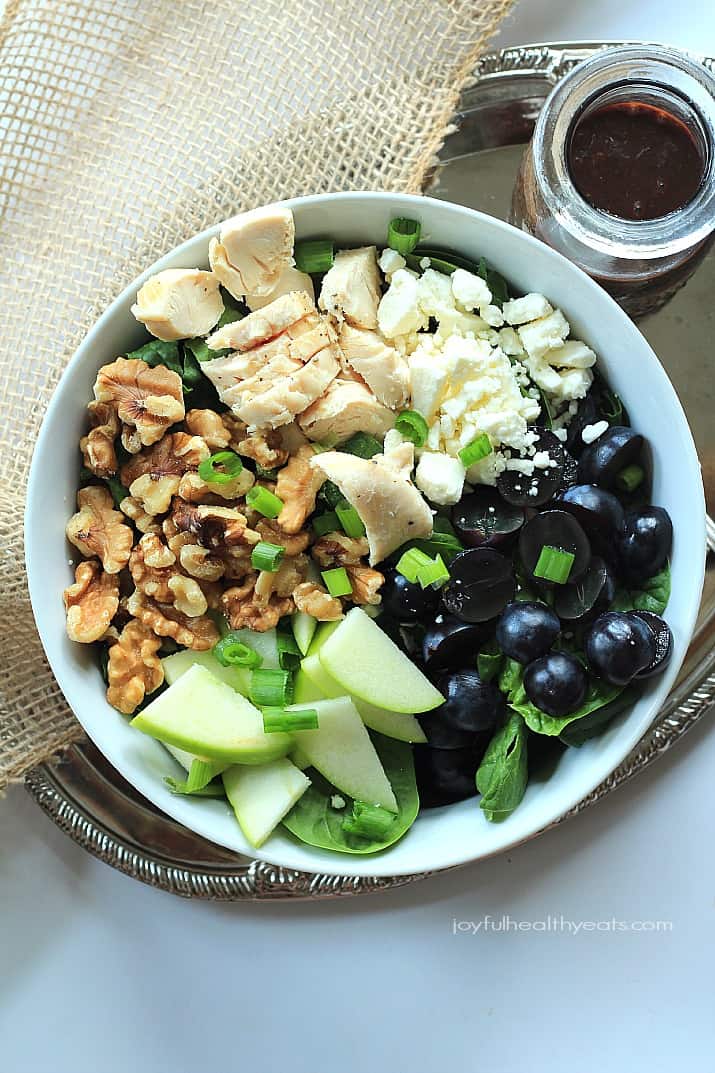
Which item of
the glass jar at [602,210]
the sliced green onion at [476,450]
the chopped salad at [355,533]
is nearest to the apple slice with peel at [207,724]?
the chopped salad at [355,533]

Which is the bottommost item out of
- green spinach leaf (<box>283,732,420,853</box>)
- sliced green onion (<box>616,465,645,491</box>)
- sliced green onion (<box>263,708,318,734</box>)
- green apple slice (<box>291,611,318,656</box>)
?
green spinach leaf (<box>283,732,420,853</box>)

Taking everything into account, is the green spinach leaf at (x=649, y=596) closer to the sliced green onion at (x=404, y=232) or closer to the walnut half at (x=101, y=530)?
the sliced green onion at (x=404, y=232)

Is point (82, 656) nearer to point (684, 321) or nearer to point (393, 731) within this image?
point (393, 731)

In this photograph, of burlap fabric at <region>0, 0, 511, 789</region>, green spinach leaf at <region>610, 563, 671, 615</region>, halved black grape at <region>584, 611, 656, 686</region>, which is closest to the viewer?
halved black grape at <region>584, 611, 656, 686</region>

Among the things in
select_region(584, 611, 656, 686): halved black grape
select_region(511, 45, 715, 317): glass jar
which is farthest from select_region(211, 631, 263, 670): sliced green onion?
select_region(511, 45, 715, 317): glass jar

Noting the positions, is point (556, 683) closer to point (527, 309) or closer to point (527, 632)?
point (527, 632)

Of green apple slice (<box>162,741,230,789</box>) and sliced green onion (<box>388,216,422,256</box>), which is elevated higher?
sliced green onion (<box>388,216,422,256</box>)

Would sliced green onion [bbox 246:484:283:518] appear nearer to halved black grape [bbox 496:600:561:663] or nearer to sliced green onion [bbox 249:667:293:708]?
sliced green onion [bbox 249:667:293:708]
